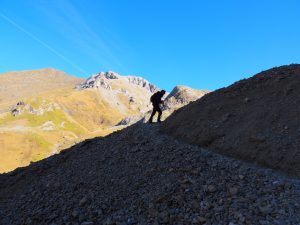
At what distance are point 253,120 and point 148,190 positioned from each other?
954 cm

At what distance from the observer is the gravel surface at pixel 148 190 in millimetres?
15242

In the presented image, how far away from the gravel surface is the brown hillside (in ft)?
6.45

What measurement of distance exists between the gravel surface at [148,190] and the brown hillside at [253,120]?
1.97 meters

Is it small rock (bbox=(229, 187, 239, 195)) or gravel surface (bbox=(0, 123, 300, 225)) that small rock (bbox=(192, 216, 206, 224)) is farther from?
small rock (bbox=(229, 187, 239, 195))

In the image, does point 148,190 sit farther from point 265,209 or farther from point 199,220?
point 265,209

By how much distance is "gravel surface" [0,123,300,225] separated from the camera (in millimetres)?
15242

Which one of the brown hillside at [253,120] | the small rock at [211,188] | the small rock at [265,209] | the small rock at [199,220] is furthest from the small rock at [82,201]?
the brown hillside at [253,120]

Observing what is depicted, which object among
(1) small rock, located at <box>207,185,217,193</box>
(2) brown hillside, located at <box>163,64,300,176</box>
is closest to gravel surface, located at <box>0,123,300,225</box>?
(1) small rock, located at <box>207,185,217,193</box>

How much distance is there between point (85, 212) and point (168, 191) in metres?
3.74

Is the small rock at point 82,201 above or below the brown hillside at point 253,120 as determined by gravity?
below

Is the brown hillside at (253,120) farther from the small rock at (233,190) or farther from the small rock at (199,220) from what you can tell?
the small rock at (199,220)

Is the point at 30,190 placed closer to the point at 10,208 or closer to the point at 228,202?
the point at 10,208

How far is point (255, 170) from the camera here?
18.3 meters

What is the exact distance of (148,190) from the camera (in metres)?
18.4
